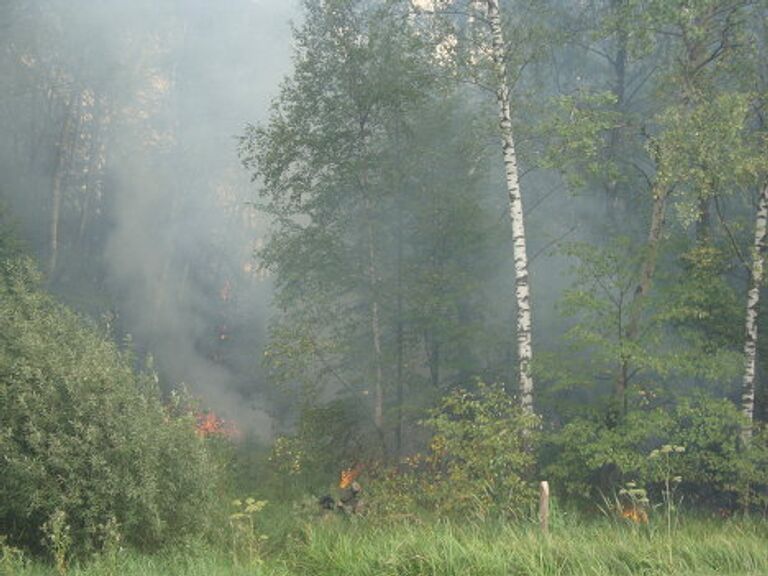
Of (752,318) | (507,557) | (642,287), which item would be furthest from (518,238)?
(507,557)

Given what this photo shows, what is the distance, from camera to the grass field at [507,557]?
6035 millimetres

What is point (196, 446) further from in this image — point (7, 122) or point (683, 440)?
point (7, 122)

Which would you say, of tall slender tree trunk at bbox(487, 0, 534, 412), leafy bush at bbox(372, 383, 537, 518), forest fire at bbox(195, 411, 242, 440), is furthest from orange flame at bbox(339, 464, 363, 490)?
tall slender tree trunk at bbox(487, 0, 534, 412)

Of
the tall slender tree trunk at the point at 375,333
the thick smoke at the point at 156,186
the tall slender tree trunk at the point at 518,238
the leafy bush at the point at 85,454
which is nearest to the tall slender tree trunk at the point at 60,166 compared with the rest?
the thick smoke at the point at 156,186

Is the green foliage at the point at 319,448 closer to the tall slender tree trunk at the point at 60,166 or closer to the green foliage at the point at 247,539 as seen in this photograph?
the green foliage at the point at 247,539

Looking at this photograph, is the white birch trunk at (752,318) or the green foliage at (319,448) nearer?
the white birch trunk at (752,318)

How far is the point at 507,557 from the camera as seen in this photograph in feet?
20.4

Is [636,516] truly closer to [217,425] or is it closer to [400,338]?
[400,338]

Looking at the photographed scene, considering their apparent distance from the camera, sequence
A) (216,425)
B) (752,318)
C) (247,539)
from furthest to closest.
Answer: (216,425), (752,318), (247,539)

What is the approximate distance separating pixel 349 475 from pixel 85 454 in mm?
7823

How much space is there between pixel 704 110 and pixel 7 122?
22.9 meters

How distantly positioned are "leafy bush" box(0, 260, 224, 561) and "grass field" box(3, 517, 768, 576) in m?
0.95

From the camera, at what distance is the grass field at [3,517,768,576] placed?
19.8 ft

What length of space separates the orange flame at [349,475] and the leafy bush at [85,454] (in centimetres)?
576
